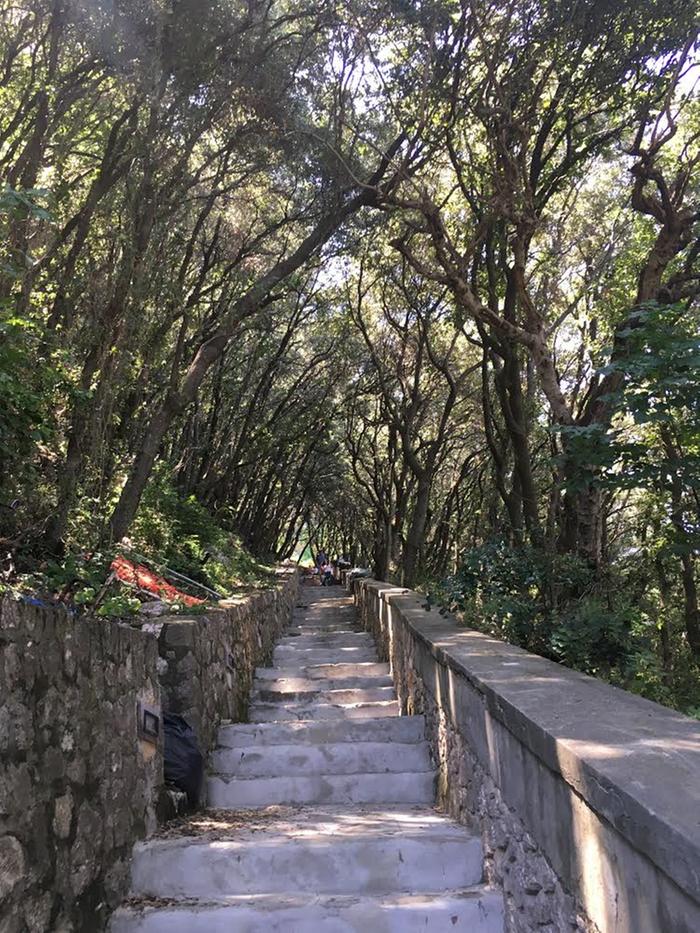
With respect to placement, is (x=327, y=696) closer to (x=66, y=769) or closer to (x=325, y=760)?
(x=325, y=760)

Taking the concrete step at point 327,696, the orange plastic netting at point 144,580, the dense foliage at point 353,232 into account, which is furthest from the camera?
the concrete step at point 327,696

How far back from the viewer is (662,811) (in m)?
1.87

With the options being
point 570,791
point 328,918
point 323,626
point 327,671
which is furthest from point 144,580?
point 323,626

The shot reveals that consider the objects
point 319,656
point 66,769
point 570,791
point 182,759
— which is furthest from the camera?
point 319,656

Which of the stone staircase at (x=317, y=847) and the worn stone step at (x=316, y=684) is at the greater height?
the worn stone step at (x=316, y=684)

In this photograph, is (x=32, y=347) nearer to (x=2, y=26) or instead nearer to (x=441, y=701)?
(x=441, y=701)

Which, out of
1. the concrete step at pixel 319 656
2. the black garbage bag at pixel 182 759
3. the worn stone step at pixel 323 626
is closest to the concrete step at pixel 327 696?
the concrete step at pixel 319 656

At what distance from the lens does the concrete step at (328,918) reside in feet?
11.3

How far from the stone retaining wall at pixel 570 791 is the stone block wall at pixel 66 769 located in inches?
70.4

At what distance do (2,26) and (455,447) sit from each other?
1718 centimetres

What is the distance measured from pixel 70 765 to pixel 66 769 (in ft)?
0.15

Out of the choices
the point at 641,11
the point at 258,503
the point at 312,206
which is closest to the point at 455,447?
the point at 258,503

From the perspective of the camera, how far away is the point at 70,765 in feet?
10.5

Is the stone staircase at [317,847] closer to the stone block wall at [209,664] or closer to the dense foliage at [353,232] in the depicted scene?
the stone block wall at [209,664]
